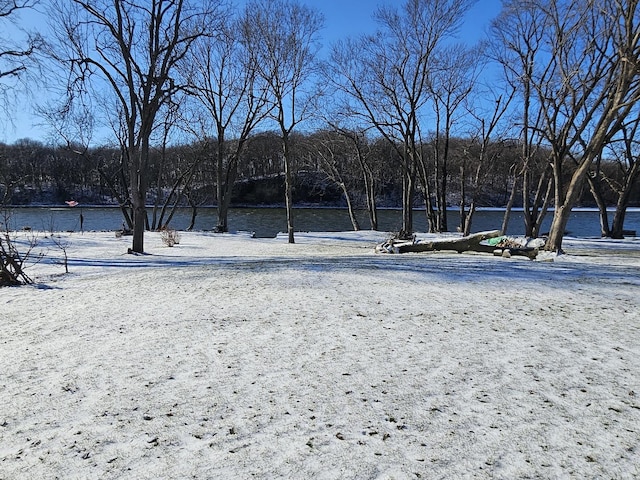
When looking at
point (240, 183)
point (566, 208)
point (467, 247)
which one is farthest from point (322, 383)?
point (240, 183)

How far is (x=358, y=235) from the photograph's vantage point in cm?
2381

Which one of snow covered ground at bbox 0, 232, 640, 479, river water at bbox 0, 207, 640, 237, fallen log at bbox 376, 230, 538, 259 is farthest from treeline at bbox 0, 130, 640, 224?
snow covered ground at bbox 0, 232, 640, 479

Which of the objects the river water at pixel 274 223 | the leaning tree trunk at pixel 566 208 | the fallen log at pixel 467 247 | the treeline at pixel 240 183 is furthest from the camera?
the treeline at pixel 240 183

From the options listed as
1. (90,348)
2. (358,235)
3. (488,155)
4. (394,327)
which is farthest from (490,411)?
(488,155)

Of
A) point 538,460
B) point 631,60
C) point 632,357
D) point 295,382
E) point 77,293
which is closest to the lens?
point 538,460

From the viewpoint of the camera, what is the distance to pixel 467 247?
1345 centimetres

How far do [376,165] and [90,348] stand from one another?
3223cm

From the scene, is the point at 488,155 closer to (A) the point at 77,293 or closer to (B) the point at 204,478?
(A) the point at 77,293

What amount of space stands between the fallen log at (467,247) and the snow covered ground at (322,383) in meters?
6.33

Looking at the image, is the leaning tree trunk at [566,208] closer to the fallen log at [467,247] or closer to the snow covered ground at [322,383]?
the fallen log at [467,247]

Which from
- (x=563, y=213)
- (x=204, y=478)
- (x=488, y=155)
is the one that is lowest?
(x=204, y=478)

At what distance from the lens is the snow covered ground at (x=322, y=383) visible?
244 centimetres

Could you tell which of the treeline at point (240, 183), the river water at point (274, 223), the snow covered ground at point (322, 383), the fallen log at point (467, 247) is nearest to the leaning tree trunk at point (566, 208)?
the fallen log at point (467, 247)

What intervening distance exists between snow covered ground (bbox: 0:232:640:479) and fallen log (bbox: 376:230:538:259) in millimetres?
6334
